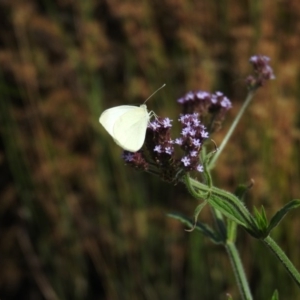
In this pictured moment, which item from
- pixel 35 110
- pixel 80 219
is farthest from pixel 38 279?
pixel 35 110

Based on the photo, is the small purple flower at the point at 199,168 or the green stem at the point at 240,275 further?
the green stem at the point at 240,275

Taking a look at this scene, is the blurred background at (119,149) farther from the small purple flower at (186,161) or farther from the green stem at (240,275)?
the small purple flower at (186,161)

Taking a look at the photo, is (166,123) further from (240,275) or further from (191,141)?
(240,275)

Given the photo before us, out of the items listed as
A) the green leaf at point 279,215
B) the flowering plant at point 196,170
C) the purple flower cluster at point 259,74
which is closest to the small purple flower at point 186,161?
the flowering plant at point 196,170

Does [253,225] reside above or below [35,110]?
below

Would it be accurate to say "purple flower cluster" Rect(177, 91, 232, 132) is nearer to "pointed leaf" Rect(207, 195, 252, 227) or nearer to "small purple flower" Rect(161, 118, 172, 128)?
"small purple flower" Rect(161, 118, 172, 128)

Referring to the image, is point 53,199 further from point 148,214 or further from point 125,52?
point 125,52

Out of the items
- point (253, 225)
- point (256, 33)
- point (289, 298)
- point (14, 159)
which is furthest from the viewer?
point (14, 159)

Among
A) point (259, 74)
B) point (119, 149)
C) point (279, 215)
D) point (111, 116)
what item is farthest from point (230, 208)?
point (119, 149)
